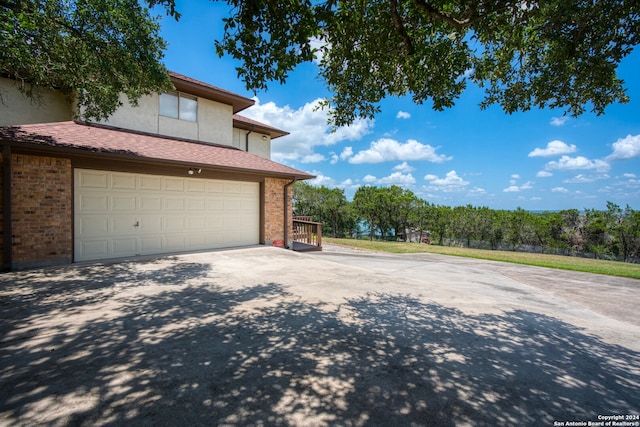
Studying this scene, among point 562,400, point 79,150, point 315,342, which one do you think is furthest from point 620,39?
point 79,150

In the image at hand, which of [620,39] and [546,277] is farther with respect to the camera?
[546,277]

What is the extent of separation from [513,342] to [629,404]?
1275 millimetres

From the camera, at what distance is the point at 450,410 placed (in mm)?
2443

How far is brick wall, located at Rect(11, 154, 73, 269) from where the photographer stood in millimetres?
6805

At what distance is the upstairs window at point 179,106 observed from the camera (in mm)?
11281

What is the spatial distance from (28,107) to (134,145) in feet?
13.1

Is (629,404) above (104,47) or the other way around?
the other way around

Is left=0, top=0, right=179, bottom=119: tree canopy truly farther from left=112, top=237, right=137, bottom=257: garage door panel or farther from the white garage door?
left=112, top=237, right=137, bottom=257: garage door panel

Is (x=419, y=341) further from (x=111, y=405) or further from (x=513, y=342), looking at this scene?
(x=111, y=405)

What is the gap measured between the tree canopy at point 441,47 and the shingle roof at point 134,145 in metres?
4.85

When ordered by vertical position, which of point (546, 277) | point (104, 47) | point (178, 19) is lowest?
point (546, 277)

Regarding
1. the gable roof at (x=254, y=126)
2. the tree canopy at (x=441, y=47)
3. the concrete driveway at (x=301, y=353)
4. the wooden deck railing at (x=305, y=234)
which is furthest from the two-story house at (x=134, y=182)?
the tree canopy at (x=441, y=47)

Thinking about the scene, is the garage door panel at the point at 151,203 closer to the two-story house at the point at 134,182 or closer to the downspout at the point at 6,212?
the two-story house at the point at 134,182

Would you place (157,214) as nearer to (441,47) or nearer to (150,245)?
(150,245)
